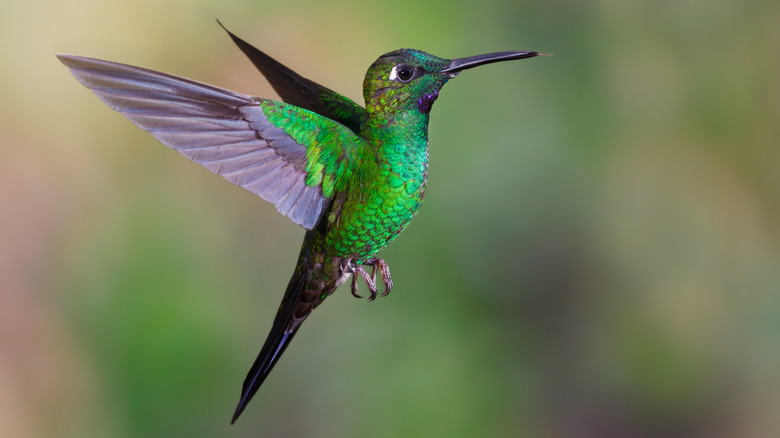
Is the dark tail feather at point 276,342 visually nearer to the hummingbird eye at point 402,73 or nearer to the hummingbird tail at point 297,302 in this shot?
the hummingbird tail at point 297,302

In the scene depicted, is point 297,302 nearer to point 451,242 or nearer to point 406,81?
point 406,81

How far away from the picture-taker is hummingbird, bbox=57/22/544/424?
0.42 metres

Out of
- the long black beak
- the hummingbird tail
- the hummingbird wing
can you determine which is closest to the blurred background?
the hummingbird wing

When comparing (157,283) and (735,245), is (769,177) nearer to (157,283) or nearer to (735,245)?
(735,245)

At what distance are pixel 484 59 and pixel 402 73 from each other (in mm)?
76

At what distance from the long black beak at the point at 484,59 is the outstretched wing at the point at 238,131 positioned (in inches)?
3.5

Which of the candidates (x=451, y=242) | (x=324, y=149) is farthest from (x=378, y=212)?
(x=451, y=242)

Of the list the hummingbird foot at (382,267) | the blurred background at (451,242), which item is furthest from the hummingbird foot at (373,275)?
the blurred background at (451,242)

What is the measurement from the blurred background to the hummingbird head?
688mm

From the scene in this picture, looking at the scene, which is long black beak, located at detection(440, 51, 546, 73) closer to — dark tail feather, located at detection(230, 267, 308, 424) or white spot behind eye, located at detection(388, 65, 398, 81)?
white spot behind eye, located at detection(388, 65, 398, 81)

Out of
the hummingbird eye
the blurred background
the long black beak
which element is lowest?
the blurred background

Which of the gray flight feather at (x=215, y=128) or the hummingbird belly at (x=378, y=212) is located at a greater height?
the gray flight feather at (x=215, y=128)

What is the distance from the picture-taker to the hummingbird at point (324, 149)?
0.42 m

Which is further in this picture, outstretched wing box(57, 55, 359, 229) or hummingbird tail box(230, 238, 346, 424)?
hummingbird tail box(230, 238, 346, 424)
